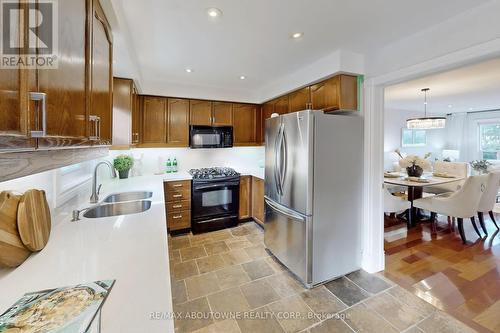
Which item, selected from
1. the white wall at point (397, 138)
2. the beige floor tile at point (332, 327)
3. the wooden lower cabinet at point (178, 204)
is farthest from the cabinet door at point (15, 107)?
the white wall at point (397, 138)

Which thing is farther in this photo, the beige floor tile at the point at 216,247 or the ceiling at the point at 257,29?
the beige floor tile at the point at 216,247

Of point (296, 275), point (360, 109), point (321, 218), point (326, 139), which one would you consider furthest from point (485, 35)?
point (296, 275)

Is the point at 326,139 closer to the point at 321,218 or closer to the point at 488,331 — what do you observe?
the point at 321,218

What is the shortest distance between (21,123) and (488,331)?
3.02 meters

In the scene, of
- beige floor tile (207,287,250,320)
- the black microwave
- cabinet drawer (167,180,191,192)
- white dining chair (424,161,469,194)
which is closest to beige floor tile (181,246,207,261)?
beige floor tile (207,287,250,320)

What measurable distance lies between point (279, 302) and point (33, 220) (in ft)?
6.24

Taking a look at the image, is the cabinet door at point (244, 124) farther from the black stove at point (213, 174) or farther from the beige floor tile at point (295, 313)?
the beige floor tile at point (295, 313)

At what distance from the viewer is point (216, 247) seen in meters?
2.94

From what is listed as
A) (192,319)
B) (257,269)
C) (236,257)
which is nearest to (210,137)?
(236,257)

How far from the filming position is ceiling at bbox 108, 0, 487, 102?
1502 mm

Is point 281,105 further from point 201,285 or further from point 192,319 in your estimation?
point 192,319

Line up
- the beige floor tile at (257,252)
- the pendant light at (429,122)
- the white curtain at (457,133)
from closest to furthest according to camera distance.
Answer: the beige floor tile at (257,252) → the pendant light at (429,122) → the white curtain at (457,133)

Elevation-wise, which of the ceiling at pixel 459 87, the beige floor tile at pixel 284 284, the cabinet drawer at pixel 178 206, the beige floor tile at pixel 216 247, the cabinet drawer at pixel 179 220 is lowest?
the beige floor tile at pixel 284 284

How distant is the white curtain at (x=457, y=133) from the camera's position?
7.04m
